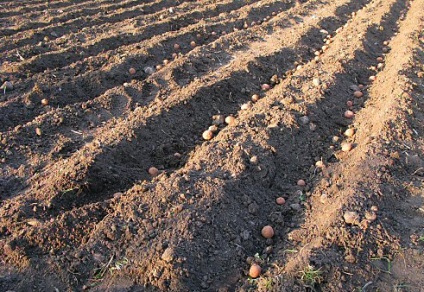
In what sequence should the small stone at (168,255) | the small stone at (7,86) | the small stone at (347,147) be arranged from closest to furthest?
the small stone at (168,255) → the small stone at (347,147) → the small stone at (7,86)

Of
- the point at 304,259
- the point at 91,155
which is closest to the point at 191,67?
the point at 91,155

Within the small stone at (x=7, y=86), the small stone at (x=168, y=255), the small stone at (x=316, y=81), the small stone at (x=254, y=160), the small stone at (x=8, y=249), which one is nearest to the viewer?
the small stone at (x=168, y=255)

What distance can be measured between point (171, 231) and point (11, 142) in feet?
7.46

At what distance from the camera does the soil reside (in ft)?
9.34

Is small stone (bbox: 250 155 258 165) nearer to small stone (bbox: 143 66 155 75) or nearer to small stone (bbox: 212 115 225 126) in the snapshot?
small stone (bbox: 212 115 225 126)

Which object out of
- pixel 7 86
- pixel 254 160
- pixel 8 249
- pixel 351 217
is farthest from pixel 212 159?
pixel 7 86

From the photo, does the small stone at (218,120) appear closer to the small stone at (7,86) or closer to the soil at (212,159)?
the soil at (212,159)

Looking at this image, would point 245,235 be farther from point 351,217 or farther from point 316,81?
point 316,81

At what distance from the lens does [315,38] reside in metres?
6.64

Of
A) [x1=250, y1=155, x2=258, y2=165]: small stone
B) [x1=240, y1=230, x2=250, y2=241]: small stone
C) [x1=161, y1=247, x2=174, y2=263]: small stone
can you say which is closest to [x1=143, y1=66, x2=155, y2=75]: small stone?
[x1=250, y1=155, x2=258, y2=165]: small stone

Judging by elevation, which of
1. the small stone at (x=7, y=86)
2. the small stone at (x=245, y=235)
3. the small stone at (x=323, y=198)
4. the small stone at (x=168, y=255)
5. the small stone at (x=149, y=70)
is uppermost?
Answer: the small stone at (x=7, y=86)

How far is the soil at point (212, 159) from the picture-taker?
285 centimetres

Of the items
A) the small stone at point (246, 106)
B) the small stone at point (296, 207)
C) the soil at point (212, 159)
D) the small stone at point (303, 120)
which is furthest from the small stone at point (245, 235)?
the small stone at point (246, 106)

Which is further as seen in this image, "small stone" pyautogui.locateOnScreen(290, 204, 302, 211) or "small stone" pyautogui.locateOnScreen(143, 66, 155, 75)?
"small stone" pyautogui.locateOnScreen(143, 66, 155, 75)
